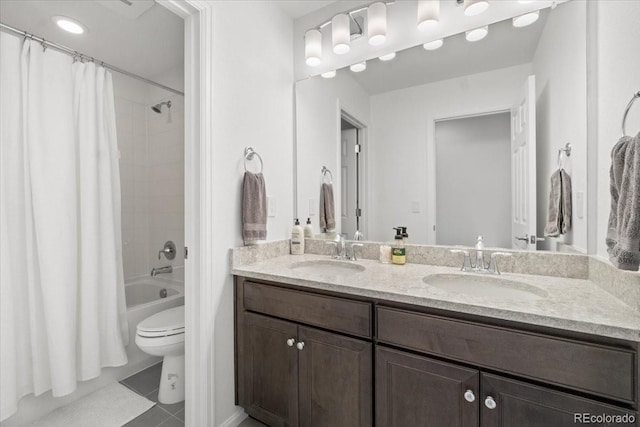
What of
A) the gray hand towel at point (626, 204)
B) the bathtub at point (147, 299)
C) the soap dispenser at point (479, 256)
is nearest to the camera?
the gray hand towel at point (626, 204)

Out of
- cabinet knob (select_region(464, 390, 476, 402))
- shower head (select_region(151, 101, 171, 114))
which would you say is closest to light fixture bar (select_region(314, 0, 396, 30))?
shower head (select_region(151, 101, 171, 114))

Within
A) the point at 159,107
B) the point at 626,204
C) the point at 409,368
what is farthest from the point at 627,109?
the point at 159,107

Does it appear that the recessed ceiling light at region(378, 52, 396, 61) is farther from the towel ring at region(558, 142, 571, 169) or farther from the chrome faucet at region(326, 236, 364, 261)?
the chrome faucet at region(326, 236, 364, 261)

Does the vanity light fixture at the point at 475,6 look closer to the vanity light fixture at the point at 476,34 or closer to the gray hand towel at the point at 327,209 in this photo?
the vanity light fixture at the point at 476,34

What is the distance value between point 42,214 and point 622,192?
256 cm

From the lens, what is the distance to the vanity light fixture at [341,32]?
5.76 ft

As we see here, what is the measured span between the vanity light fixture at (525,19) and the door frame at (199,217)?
151cm

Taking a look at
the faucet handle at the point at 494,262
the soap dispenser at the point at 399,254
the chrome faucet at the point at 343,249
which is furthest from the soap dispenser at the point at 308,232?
the faucet handle at the point at 494,262

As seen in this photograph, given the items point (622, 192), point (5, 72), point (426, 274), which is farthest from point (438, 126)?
point (5, 72)

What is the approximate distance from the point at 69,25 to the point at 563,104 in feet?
10.0

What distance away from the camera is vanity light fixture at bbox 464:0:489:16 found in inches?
54.4

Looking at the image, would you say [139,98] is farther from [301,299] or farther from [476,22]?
[476,22]

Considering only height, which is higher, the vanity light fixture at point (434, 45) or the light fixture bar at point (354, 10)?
the light fixture bar at point (354, 10)

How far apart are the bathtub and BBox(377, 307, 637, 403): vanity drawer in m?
1.93
